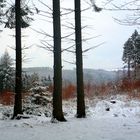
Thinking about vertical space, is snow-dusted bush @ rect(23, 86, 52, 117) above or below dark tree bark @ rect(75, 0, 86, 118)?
below

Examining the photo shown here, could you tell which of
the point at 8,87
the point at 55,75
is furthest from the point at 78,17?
the point at 8,87

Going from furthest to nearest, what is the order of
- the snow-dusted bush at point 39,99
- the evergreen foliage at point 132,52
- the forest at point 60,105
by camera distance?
the evergreen foliage at point 132,52, the snow-dusted bush at point 39,99, the forest at point 60,105

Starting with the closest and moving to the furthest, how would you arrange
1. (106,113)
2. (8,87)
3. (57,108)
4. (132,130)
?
(132,130), (57,108), (106,113), (8,87)

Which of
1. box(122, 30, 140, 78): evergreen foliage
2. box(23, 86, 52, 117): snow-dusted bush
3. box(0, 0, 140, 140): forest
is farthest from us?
box(122, 30, 140, 78): evergreen foliage

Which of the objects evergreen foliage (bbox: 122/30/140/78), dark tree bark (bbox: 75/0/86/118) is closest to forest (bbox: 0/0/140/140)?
dark tree bark (bbox: 75/0/86/118)

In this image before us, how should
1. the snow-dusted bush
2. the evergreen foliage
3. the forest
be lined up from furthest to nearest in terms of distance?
the evergreen foliage
the snow-dusted bush
the forest

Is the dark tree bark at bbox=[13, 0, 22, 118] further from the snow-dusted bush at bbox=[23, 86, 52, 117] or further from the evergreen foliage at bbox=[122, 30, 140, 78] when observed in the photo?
the evergreen foliage at bbox=[122, 30, 140, 78]

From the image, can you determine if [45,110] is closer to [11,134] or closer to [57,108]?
[57,108]

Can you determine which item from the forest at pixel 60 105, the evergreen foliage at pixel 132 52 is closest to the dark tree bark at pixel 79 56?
the forest at pixel 60 105

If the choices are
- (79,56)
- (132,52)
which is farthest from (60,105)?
(132,52)

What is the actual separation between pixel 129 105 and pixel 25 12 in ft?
24.5

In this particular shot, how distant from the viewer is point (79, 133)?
11.1 metres

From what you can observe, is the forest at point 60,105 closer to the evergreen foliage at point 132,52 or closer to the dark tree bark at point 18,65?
the dark tree bark at point 18,65

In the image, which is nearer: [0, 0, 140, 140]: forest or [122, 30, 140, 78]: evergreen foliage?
[0, 0, 140, 140]: forest
